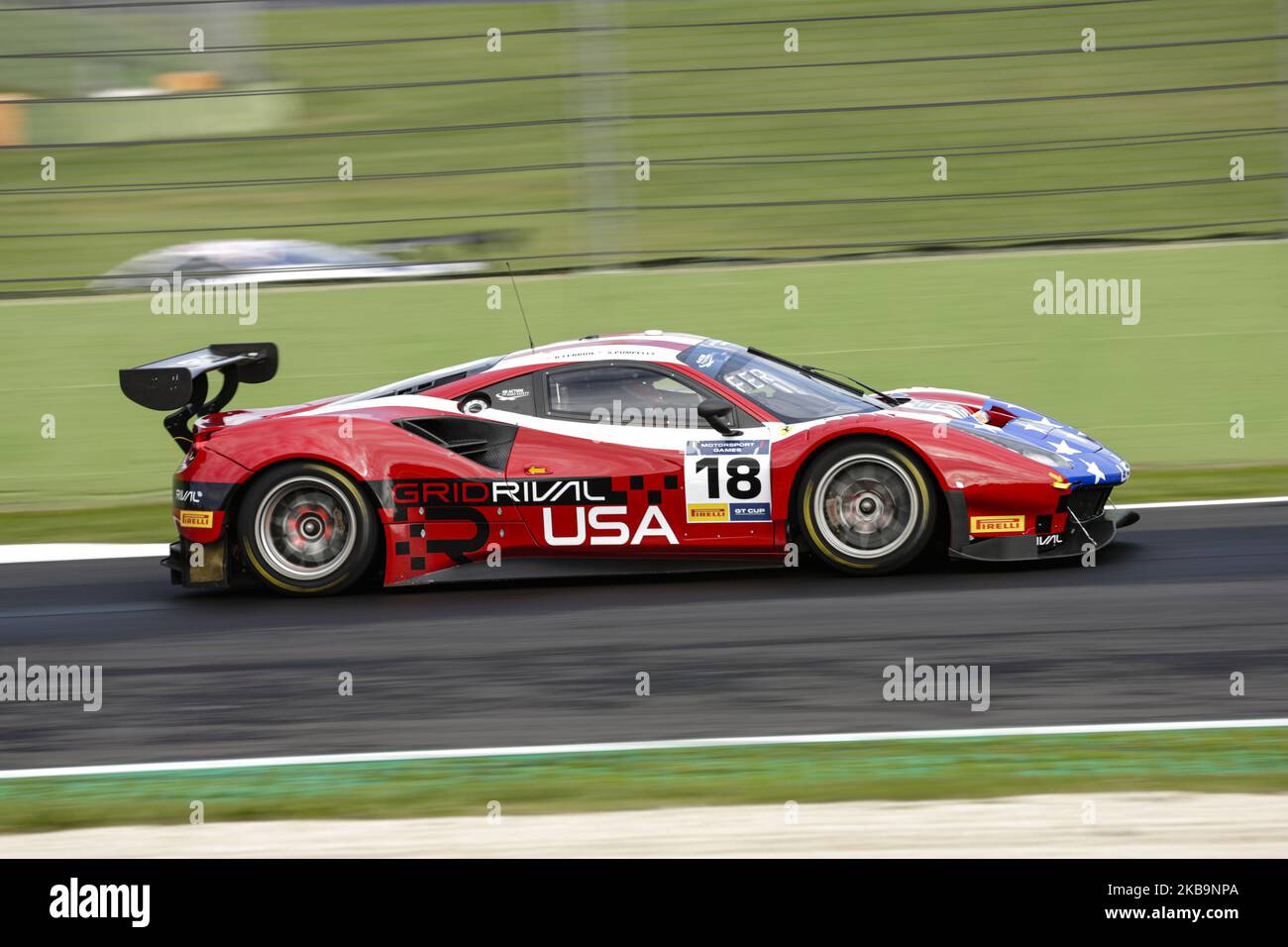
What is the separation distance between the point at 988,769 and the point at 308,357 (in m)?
7.96

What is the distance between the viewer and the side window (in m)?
7.92

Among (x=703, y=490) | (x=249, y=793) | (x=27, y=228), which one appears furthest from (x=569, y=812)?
(x=27, y=228)

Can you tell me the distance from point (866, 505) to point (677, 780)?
9.46 ft

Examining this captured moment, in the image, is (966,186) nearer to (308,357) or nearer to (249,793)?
(308,357)

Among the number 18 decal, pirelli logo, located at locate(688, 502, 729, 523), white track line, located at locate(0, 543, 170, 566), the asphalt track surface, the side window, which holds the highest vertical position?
the side window

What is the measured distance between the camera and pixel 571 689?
6.32 meters

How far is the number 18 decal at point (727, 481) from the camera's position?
7688 millimetres

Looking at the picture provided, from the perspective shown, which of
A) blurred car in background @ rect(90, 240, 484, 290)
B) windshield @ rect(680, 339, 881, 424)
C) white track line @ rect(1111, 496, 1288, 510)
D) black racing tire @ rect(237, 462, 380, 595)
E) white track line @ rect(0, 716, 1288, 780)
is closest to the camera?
white track line @ rect(0, 716, 1288, 780)

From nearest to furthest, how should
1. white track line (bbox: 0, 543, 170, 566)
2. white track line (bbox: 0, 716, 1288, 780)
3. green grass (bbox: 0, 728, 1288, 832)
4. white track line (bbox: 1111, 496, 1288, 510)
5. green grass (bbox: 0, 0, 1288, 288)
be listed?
1. green grass (bbox: 0, 728, 1288, 832)
2. white track line (bbox: 0, 716, 1288, 780)
3. white track line (bbox: 1111, 496, 1288, 510)
4. white track line (bbox: 0, 543, 170, 566)
5. green grass (bbox: 0, 0, 1288, 288)

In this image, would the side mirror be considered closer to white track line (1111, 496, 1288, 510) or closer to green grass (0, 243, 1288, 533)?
white track line (1111, 496, 1288, 510)

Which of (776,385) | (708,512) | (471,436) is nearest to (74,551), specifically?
(471,436)

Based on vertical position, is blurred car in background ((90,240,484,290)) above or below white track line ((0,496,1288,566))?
above

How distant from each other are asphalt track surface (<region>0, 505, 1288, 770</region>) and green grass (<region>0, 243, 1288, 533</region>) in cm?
275

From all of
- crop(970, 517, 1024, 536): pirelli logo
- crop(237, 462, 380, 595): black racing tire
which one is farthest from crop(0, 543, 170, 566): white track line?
crop(970, 517, 1024, 536): pirelli logo
